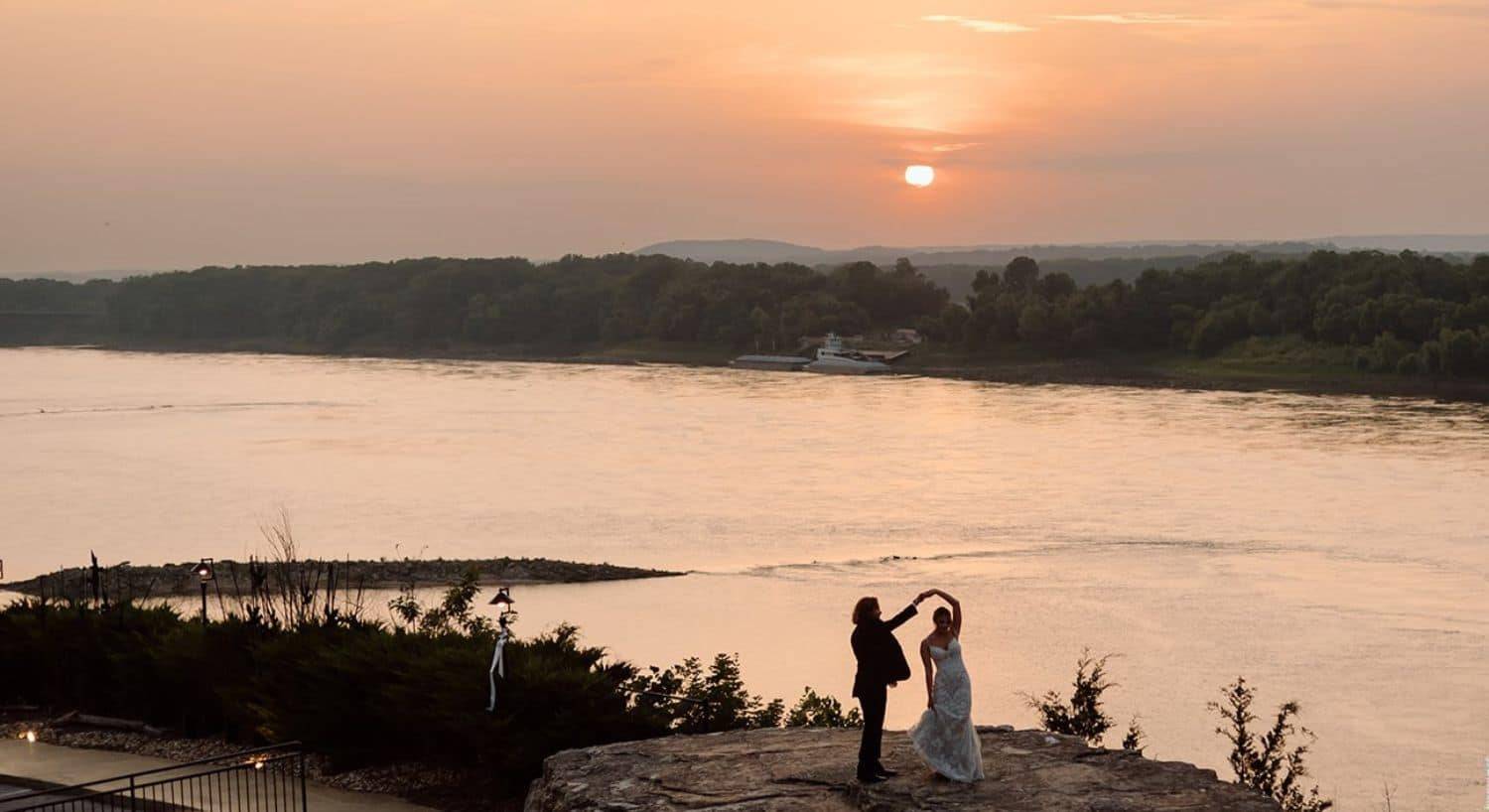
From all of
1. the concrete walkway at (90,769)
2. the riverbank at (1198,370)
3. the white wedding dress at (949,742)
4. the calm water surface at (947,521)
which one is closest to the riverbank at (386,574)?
the calm water surface at (947,521)

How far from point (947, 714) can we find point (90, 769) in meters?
10.4

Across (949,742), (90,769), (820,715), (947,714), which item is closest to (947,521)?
(820,715)

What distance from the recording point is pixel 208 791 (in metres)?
17.1

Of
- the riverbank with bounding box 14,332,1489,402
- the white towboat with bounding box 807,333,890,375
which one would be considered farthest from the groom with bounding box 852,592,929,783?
the white towboat with bounding box 807,333,890,375

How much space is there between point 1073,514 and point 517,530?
1849 cm

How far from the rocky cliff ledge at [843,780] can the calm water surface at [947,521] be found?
12363 mm

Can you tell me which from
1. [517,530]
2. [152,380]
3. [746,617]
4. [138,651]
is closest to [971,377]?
[152,380]

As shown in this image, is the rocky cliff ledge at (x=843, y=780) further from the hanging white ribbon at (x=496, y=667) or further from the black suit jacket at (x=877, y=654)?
the hanging white ribbon at (x=496, y=667)

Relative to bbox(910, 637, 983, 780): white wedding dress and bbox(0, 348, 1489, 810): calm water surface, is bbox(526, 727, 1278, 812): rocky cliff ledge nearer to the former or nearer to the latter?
bbox(910, 637, 983, 780): white wedding dress

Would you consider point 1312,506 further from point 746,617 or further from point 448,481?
point 448,481

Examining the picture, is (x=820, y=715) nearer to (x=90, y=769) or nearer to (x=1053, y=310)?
(x=90, y=769)

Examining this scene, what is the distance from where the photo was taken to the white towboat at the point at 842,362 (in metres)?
147

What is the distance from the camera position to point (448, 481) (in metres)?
69.8

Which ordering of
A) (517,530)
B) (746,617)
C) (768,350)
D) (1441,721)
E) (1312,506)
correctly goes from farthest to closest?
1. (768,350)
2. (1312,506)
3. (517,530)
4. (746,617)
5. (1441,721)
